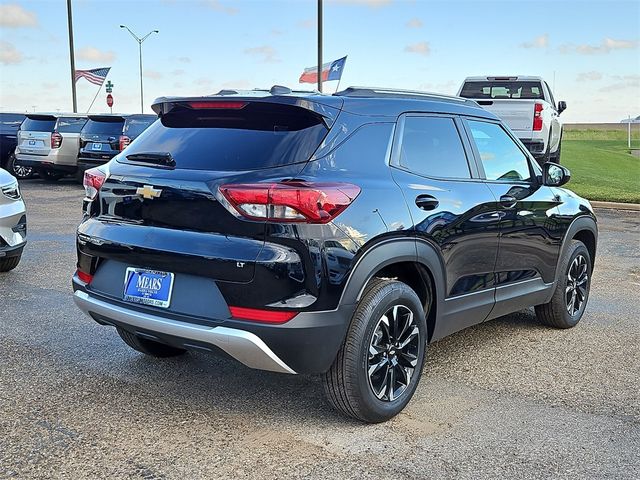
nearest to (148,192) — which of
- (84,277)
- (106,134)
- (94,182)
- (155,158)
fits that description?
(155,158)

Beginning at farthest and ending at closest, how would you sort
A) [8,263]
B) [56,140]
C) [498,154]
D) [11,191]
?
[56,140] < [8,263] < [11,191] < [498,154]

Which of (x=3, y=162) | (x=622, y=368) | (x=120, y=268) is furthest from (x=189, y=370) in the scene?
(x=3, y=162)

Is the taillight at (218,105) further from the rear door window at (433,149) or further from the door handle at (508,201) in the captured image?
the door handle at (508,201)

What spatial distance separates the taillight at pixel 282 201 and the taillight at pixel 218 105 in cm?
57

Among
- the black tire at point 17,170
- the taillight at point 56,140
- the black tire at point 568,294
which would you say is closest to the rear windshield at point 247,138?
the black tire at point 568,294

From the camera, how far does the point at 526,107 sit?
12812mm

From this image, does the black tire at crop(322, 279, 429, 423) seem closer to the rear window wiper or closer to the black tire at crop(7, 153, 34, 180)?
the rear window wiper

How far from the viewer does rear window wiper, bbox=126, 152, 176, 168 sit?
12.5 ft

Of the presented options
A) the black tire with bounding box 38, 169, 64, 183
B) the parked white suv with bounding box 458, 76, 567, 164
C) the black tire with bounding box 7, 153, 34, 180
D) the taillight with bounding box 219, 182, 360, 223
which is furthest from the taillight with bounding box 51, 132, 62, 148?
the taillight with bounding box 219, 182, 360, 223

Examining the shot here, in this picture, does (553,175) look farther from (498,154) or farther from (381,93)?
(381,93)

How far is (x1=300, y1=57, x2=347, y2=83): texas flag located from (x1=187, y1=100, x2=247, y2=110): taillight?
18993mm

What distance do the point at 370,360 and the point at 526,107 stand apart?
10.2 m

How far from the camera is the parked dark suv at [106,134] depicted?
15.7 m

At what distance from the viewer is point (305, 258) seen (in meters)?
3.35
